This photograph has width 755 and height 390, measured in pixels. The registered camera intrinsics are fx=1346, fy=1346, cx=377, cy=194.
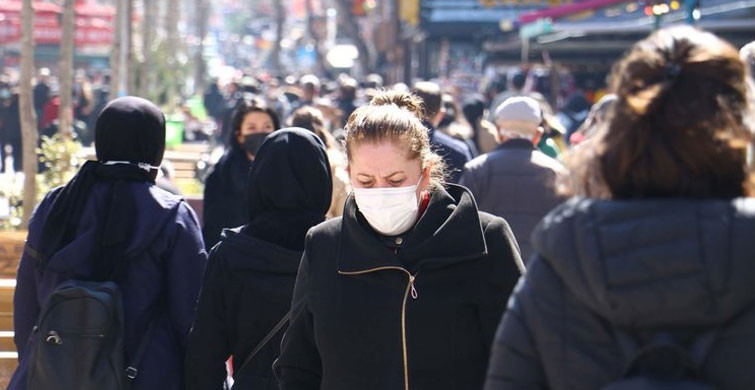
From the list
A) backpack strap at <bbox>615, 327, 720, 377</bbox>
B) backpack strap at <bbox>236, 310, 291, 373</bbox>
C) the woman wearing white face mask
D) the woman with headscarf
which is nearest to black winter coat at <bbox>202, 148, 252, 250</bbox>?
the woman with headscarf

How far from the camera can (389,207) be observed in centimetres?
359

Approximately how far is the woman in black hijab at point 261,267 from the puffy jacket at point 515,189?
237 cm

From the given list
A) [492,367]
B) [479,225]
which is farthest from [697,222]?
[479,225]

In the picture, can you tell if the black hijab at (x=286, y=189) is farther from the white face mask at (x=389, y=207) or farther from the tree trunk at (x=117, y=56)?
the tree trunk at (x=117, y=56)

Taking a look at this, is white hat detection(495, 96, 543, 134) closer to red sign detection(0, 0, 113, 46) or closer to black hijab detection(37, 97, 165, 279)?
black hijab detection(37, 97, 165, 279)

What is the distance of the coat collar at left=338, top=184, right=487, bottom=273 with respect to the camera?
352 centimetres

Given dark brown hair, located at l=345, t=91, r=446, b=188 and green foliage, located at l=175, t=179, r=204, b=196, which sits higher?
dark brown hair, located at l=345, t=91, r=446, b=188

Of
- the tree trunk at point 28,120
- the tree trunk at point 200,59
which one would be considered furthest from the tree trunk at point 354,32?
the tree trunk at point 28,120

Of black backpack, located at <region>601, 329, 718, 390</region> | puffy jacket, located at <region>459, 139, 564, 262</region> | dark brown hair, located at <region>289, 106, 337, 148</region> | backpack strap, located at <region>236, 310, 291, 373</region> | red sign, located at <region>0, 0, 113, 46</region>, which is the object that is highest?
red sign, located at <region>0, 0, 113, 46</region>

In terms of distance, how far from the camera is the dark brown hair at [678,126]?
8.07 ft

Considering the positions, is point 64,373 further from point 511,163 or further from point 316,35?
point 316,35

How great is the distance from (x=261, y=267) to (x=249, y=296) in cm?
11

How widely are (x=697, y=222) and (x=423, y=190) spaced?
1.42m

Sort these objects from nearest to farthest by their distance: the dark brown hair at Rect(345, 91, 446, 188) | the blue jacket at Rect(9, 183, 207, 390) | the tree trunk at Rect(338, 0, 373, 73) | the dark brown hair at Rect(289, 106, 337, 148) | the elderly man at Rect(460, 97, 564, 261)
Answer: the dark brown hair at Rect(345, 91, 446, 188) < the blue jacket at Rect(9, 183, 207, 390) < the elderly man at Rect(460, 97, 564, 261) < the dark brown hair at Rect(289, 106, 337, 148) < the tree trunk at Rect(338, 0, 373, 73)
